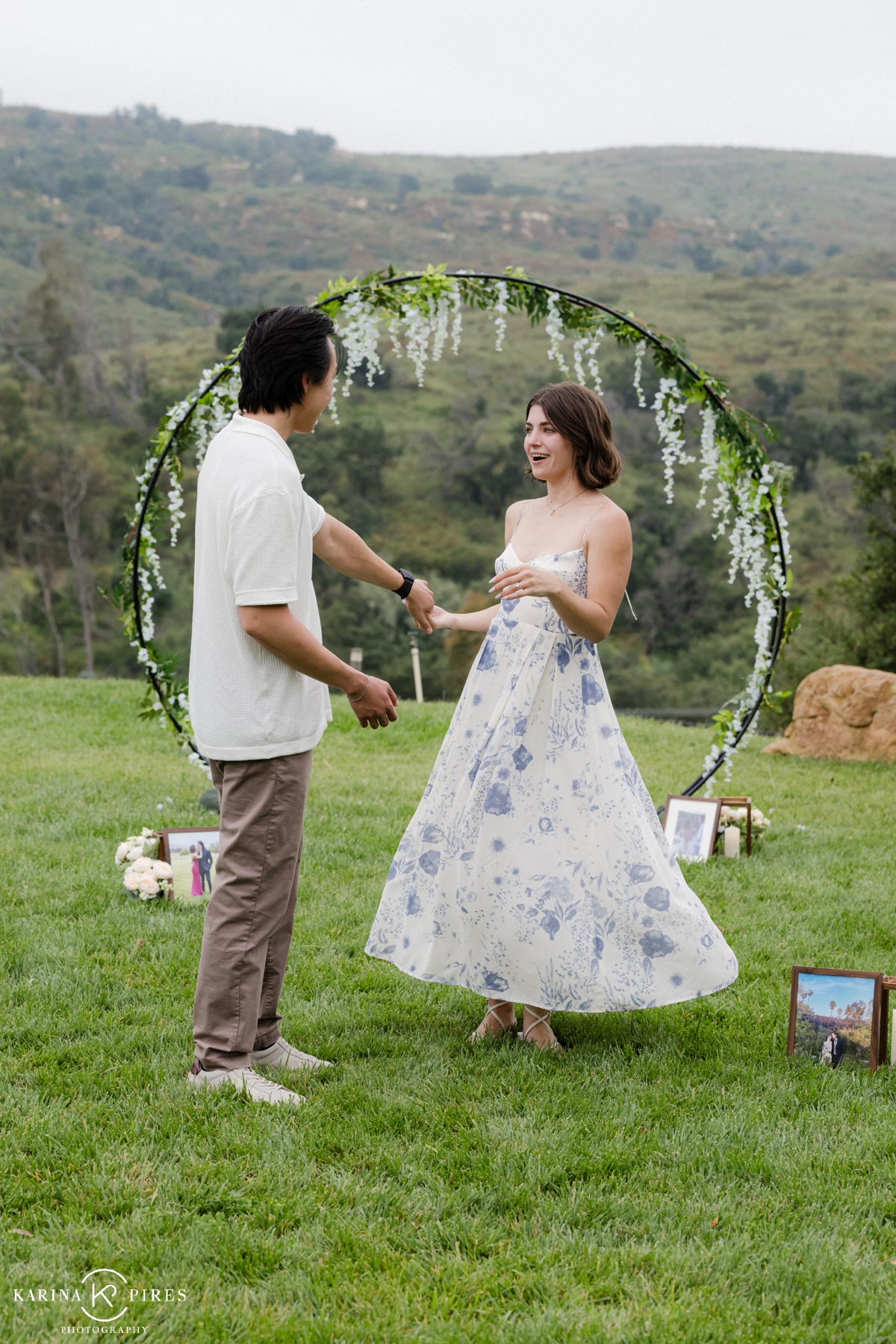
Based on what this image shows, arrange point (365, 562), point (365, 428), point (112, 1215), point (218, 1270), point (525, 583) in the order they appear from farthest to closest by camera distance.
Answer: point (365, 428)
point (365, 562)
point (525, 583)
point (112, 1215)
point (218, 1270)

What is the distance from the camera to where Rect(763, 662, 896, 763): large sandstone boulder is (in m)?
9.35

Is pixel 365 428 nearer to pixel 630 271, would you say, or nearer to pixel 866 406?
pixel 866 406

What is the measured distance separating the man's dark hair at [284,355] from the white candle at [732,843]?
3.99m

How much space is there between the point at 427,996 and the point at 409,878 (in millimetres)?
618

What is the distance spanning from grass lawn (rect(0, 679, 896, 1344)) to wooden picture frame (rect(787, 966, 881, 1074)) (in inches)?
3.6

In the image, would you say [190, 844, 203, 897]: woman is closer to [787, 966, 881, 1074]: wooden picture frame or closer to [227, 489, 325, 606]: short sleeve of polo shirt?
[227, 489, 325, 606]: short sleeve of polo shirt

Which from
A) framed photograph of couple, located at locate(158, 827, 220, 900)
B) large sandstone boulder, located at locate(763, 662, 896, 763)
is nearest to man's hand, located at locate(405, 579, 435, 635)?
framed photograph of couple, located at locate(158, 827, 220, 900)

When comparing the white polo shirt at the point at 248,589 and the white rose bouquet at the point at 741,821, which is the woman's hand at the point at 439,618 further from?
the white rose bouquet at the point at 741,821

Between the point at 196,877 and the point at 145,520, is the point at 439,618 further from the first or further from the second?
the point at 145,520

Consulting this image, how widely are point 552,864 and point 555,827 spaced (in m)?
0.11

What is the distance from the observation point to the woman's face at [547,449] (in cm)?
352

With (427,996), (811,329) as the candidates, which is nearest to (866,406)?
(811,329)

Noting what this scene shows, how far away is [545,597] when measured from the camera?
3488 mm

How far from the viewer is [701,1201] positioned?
8.50 ft
